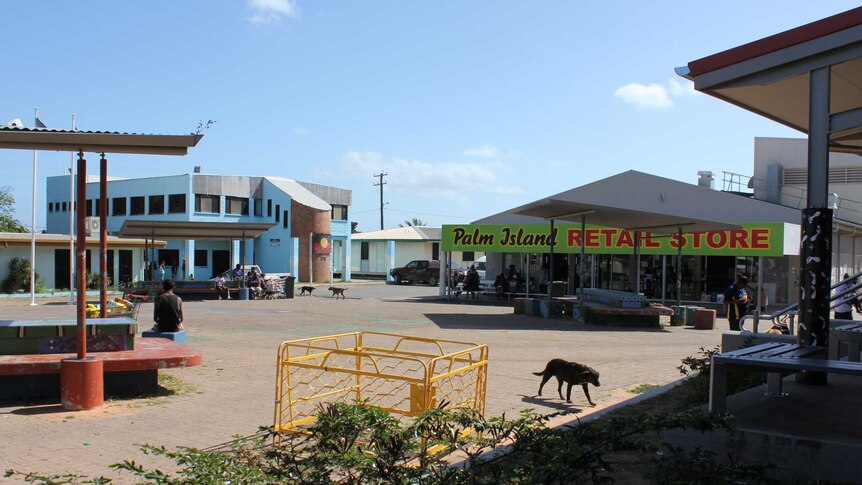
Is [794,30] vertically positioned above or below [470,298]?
above

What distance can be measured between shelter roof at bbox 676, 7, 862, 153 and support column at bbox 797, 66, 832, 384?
163 millimetres

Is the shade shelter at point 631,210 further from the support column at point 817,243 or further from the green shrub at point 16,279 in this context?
the green shrub at point 16,279

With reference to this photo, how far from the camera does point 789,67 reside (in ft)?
23.0

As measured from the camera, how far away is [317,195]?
193 feet

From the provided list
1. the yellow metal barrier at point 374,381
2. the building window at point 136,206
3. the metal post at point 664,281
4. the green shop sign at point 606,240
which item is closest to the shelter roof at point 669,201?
the green shop sign at point 606,240

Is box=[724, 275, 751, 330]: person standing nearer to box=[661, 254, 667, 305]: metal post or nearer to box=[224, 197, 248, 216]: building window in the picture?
box=[661, 254, 667, 305]: metal post

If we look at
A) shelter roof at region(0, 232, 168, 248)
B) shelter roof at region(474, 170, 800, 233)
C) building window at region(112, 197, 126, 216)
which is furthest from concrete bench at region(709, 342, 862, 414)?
building window at region(112, 197, 126, 216)

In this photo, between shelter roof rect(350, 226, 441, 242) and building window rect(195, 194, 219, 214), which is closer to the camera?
building window rect(195, 194, 219, 214)

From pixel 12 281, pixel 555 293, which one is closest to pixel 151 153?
pixel 555 293

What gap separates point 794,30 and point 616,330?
15.4 metres

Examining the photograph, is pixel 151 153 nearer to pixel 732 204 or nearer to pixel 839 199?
pixel 732 204

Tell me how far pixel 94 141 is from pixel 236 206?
46.4 metres

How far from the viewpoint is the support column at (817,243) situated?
21.5ft

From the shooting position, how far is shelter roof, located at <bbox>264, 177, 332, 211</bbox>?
53156 millimetres
